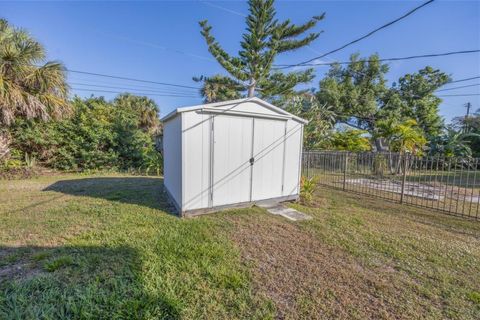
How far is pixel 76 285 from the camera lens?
221cm

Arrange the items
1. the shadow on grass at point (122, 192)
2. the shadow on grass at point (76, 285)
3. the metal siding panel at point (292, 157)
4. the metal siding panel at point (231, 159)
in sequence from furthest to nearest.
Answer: the metal siding panel at point (292, 157), the shadow on grass at point (122, 192), the metal siding panel at point (231, 159), the shadow on grass at point (76, 285)

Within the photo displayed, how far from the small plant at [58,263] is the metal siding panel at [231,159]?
255 cm

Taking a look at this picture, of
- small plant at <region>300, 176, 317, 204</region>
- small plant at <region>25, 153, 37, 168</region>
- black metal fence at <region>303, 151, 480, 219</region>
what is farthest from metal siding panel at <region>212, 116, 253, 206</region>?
small plant at <region>25, 153, 37, 168</region>

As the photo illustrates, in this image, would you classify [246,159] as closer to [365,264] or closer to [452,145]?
[365,264]

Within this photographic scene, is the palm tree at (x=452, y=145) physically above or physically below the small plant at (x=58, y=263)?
above

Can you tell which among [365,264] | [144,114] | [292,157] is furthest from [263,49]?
[365,264]

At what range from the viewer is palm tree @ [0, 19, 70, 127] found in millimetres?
6562

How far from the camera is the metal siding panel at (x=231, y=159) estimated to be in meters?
4.57

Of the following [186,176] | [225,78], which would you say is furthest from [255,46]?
[186,176]

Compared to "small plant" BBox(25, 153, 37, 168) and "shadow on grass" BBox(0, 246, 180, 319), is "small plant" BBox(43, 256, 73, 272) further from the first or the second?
"small plant" BBox(25, 153, 37, 168)

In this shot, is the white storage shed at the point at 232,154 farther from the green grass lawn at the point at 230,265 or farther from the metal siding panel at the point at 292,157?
the green grass lawn at the point at 230,265

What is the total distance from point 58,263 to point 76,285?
23.3 inches

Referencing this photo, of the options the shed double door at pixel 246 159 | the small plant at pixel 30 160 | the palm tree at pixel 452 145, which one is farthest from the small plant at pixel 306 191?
the palm tree at pixel 452 145

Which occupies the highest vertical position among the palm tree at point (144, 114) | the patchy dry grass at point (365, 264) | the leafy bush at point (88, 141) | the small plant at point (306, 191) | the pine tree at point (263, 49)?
the pine tree at point (263, 49)
